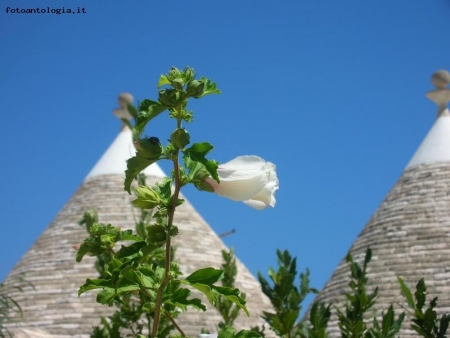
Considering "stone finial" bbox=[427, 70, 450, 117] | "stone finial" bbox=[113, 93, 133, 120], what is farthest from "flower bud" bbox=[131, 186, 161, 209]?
"stone finial" bbox=[113, 93, 133, 120]

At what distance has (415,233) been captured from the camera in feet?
32.6

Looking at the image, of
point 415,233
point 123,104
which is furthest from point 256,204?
point 123,104

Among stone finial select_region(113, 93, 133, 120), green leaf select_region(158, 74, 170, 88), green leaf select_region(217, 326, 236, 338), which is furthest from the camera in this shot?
stone finial select_region(113, 93, 133, 120)

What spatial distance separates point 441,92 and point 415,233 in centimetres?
271

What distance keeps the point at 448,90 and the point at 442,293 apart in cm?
383

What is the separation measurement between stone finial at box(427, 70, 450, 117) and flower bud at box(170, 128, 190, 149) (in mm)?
10231

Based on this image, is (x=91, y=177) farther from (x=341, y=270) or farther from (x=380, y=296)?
(x=380, y=296)

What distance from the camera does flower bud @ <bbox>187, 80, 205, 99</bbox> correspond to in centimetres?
201

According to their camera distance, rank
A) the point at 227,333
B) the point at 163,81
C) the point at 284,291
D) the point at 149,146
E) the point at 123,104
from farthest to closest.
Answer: the point at 123,104, the point at 284,291, the point at 227,333, the point at 163,81, the point at 149,146

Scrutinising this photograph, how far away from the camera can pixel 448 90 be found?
11.8 m

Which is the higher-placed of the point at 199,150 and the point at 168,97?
the point at 168,97

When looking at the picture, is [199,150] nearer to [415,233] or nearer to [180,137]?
[180,137]

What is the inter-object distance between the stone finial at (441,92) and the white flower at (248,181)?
399 inches

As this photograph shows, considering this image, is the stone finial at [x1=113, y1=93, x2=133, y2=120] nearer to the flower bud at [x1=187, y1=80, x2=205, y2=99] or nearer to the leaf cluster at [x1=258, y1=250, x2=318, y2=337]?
the leaf cluster at [x1=258, y1=250, x2=318, y2=337]
